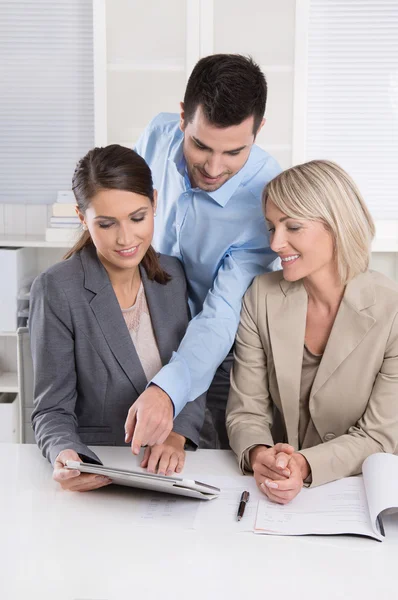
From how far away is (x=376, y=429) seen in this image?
69.2 inches

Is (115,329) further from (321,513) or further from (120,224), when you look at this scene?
(321,513)

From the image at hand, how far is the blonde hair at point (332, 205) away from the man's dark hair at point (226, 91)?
202 millimetres

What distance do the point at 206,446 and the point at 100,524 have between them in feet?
2.80

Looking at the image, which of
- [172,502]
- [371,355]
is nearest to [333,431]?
[371,355]

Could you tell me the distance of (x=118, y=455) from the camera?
176 centimetres

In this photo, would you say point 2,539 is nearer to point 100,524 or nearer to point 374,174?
point 100,524

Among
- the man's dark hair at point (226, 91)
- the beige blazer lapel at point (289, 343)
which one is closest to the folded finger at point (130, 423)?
the beige blazer lapel at point (289, 343)

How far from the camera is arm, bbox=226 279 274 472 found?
72.3 inches

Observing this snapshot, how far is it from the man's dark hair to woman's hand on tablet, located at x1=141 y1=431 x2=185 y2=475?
2.64ft

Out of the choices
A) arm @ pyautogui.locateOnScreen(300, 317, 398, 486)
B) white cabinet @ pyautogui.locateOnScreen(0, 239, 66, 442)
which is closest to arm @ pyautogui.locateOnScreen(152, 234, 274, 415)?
arm @ pyautogui.locateOnScreen(300, 317, 398, 486)

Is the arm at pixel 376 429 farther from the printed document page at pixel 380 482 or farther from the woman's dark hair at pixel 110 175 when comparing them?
the woman's dark hair at pixel 110 175

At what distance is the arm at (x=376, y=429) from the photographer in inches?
65.5

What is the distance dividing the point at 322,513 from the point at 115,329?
0.70 m

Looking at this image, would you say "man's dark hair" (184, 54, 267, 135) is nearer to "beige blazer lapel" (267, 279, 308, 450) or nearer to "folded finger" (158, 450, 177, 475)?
"beige blazer lapel" (267, 279, 308, 450)
